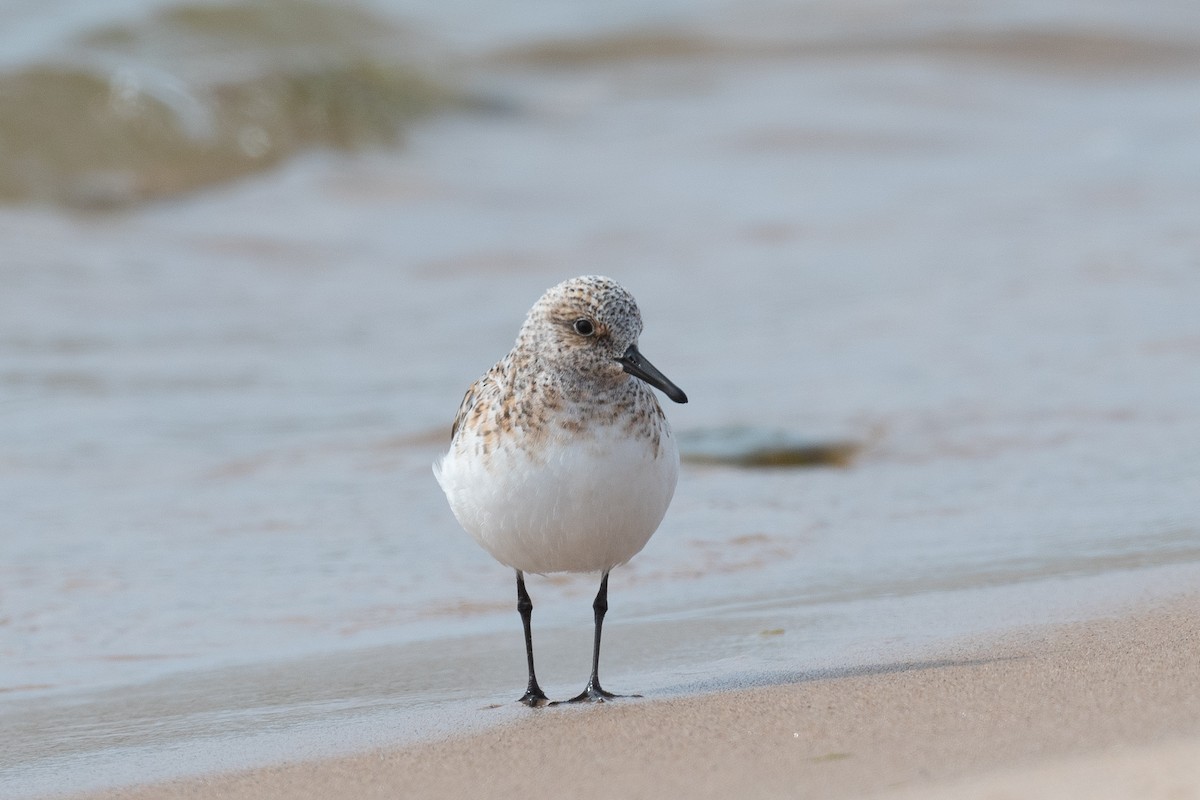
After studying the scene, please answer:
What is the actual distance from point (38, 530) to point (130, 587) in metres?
0.93

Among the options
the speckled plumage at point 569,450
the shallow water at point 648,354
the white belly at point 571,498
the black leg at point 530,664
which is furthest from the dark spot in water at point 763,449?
the white belly at point 571,498

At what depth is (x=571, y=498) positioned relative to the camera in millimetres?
4625

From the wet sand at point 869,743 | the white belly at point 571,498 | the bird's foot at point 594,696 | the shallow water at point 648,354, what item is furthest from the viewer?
the shallow water at point 648,354

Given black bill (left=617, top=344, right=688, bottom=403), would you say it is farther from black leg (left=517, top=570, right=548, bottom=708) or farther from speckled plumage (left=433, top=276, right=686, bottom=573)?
black leg (left=517, top=570, right=548, bottom=708)

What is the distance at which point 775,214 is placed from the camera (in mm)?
14586

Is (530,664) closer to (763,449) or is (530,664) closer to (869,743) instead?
(869,743)

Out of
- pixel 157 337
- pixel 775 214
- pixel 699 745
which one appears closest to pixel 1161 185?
pixel 775 214

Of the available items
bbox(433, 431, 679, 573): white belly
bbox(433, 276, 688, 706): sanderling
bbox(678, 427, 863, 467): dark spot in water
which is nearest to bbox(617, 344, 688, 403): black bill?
bbox(433, 276, 688, 706): sanderling

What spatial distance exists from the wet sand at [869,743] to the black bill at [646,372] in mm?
875

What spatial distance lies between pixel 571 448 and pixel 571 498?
14cm

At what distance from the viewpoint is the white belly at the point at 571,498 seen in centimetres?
463

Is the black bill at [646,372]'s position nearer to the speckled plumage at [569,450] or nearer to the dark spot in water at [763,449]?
the speckled plumage at [569,450]

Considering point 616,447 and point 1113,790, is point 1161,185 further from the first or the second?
point 1113,790

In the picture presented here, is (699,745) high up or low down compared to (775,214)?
down
